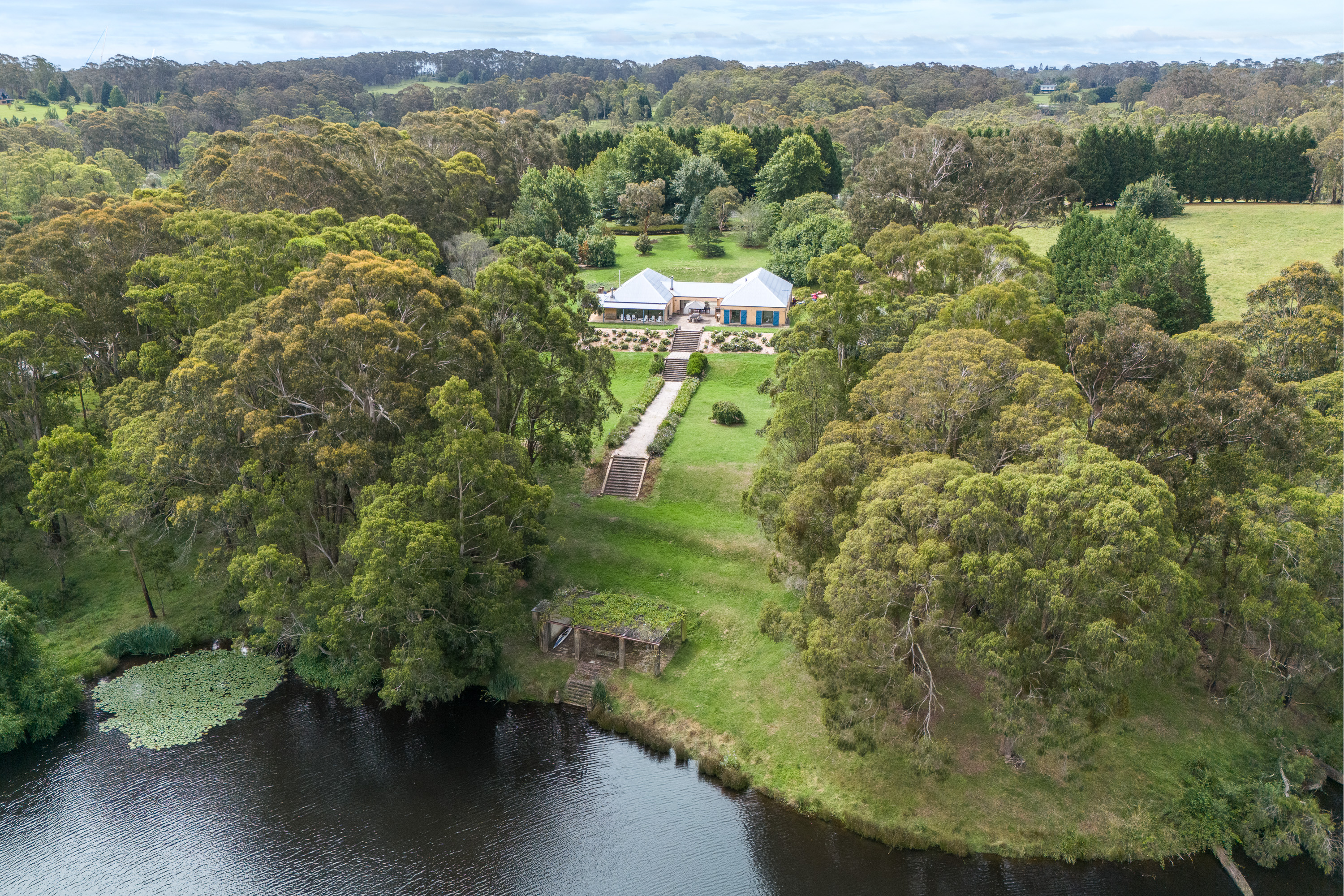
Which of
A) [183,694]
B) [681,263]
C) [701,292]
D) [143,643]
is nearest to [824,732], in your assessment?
[183,694]

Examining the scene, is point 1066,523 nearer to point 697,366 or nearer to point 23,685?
point 23,685

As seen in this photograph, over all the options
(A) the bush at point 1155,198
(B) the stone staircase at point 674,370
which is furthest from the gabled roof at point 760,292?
(A) the bush at point 1155,198

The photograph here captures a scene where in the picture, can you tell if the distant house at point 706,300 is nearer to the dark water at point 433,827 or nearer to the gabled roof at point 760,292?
the gabled roof at point 760,292

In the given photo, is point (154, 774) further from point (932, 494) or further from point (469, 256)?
point (469, 256)

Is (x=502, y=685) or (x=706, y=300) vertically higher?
(x=706, y=300)

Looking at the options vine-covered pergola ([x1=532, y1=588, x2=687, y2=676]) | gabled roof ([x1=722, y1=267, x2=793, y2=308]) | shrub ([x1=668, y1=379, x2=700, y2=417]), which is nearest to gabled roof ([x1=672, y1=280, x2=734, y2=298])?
gabled roof ([x1=722, y1=267, x2=793, y2=308])

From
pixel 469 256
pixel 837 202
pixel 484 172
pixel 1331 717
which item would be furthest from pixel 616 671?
pixel 837 202
